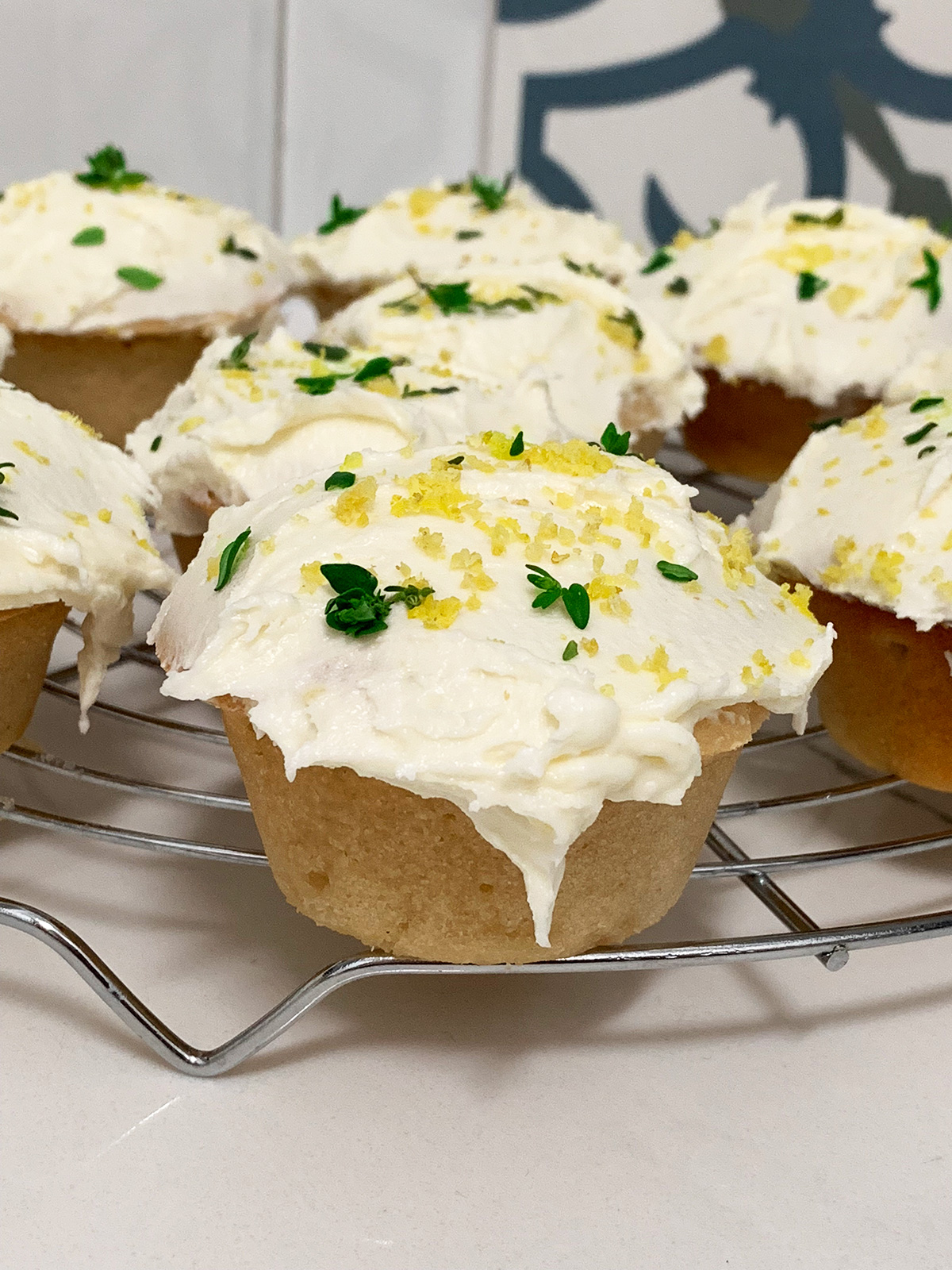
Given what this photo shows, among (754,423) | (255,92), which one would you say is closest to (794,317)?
(754,423)

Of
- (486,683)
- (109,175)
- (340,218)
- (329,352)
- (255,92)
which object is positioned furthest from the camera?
(255,92)

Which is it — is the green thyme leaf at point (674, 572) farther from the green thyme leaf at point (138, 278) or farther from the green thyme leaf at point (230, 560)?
the green thyme leaf at point (138, 278)

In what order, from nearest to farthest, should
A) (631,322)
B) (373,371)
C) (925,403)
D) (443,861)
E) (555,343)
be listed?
1. (443,861)
2. (925,403)
3. (373,371)
4. (555,343)
5. (631,322)

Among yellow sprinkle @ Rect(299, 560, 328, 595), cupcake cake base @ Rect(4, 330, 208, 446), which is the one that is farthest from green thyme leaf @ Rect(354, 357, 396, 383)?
yellow sprinkle @ Rect(299, 560, 328, 595)

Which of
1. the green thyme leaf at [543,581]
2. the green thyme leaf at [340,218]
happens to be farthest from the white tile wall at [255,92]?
the green thyme leaf at [543,581]

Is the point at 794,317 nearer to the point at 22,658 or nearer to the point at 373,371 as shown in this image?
the point at 373,371

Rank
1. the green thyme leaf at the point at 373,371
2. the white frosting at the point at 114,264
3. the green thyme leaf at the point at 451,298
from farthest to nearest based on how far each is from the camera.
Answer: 1. the white frosting at the point at 114,264
2. the green thyme leaf at the point at 451,298
3. the green thyme leaf at the point at 373,371
